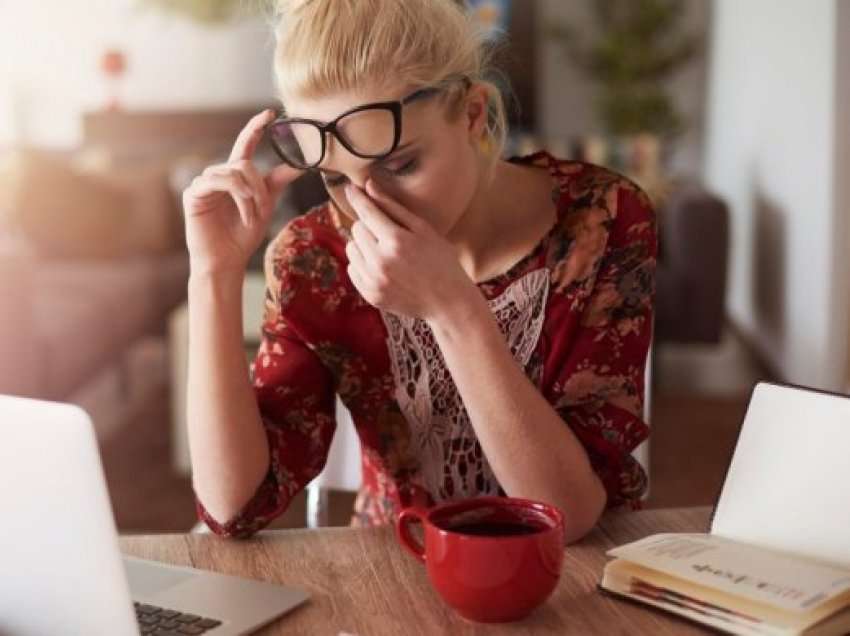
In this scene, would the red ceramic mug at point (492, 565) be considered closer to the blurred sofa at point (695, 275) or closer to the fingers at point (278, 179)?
the fingers at point (278, 179)

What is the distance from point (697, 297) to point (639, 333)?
296 cm

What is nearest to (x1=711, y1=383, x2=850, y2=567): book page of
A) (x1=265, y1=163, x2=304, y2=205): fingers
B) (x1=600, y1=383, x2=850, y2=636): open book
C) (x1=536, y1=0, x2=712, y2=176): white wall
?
(x1=600, y1=383, x2=850, y2=636): open book

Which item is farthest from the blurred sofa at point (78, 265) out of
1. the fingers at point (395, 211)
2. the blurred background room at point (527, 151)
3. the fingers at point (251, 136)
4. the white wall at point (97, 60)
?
the fingers at point (395, 211)

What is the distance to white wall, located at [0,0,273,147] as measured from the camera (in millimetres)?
6480

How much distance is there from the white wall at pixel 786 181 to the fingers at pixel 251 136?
9.13 feet

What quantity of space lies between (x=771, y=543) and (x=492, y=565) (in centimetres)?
25

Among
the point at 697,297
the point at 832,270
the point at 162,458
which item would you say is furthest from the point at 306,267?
the point at 697,297

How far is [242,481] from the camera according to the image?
1.17 metres

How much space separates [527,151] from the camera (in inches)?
206

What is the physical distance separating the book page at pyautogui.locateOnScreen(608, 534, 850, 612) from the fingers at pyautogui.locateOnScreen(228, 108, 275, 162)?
509 mm

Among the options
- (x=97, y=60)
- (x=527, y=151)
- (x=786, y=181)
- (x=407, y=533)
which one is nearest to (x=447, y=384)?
(x=407, y=533)

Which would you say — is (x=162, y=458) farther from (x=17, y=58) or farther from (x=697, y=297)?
(x=17, y=58)

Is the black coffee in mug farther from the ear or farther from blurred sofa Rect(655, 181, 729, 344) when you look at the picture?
blurred sofa Rect(655, 181, 729, 344)

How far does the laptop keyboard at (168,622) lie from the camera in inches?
36.0
